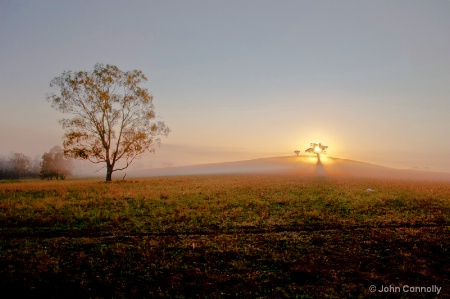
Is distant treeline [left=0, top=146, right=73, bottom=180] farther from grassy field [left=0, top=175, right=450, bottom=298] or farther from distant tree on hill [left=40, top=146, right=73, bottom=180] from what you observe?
grassy field [left=0, top=175, right=450, bottom=298]

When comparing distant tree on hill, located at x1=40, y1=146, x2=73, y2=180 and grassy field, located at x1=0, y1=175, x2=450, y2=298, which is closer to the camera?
grassy field, located at x1=0, y1=175, x2=450, y2=298

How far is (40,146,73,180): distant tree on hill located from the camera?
86938 millimetres

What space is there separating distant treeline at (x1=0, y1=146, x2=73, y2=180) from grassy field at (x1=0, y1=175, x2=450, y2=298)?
2575 inches

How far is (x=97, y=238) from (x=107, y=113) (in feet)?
127

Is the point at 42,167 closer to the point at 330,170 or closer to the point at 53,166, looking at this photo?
the point at 53,166

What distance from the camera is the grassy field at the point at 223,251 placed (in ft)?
30.7

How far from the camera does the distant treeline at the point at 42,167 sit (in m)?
87.2

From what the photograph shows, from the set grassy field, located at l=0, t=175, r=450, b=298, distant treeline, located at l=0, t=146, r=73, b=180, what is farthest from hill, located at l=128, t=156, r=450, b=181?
grassy field, located at l=0, t=175, r=450, b=298

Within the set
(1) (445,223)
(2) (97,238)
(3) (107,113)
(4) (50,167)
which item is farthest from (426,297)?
(4) (50,167)

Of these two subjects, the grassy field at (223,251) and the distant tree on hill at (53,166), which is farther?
the distant tree on hill at (53,166)

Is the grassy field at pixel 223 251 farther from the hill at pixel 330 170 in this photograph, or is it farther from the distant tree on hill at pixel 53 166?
the distant tree on hill at pixel 53 166

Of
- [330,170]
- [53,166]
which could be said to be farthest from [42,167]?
[330,170]

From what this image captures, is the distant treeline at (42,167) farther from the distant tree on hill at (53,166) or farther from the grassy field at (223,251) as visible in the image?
the grassy field at (223,251)

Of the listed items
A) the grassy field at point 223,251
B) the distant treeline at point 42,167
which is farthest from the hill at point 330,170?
the grassy field at point 223,251
